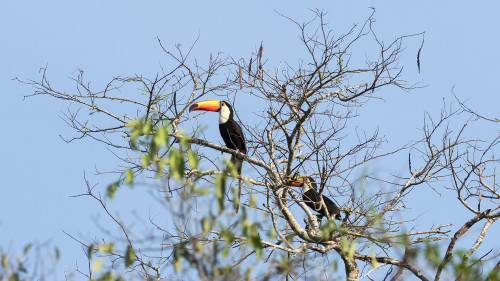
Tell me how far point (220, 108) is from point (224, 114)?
1.17 feet

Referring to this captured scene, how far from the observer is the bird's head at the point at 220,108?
9.61 m

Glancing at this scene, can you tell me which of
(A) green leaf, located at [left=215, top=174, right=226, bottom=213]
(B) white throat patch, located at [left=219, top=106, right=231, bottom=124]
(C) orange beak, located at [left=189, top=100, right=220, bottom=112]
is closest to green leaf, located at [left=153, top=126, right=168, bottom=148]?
(A) green leaf, located at [left=215, top=174, right=226, bottom=213]

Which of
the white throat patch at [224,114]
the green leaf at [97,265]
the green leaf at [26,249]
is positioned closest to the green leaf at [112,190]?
the green leaf at [97,265]

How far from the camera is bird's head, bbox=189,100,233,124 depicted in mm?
9605

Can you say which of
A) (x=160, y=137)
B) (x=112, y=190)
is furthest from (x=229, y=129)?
(x=160, y=137)

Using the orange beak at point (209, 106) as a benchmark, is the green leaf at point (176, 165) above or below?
below

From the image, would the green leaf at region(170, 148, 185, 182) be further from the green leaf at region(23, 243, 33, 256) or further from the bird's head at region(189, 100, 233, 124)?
the bird's head at region(189, 100, 233, 124)

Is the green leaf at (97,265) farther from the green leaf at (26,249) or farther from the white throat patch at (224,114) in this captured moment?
the white throat patch at (224,114)

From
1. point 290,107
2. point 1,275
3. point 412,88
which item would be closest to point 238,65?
point 290,107

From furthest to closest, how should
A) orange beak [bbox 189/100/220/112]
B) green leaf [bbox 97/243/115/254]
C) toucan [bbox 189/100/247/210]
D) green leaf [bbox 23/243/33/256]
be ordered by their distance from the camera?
1. orange beak [bbox 189/100/220/112]
2. toucan [bbox 189/100/247/210]
3. green leaf [bbox 23/243/33/256]
4. green leaf [bbox 97/243/115/254]

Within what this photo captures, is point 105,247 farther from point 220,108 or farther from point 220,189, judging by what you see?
point 220,108

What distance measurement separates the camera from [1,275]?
12.8 feet

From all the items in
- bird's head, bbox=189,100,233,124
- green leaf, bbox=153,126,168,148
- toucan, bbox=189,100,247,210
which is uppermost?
bird's head, bbox=189,100,233,124

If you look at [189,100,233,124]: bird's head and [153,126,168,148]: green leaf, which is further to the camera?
[189,100,233,124]: bird's head
